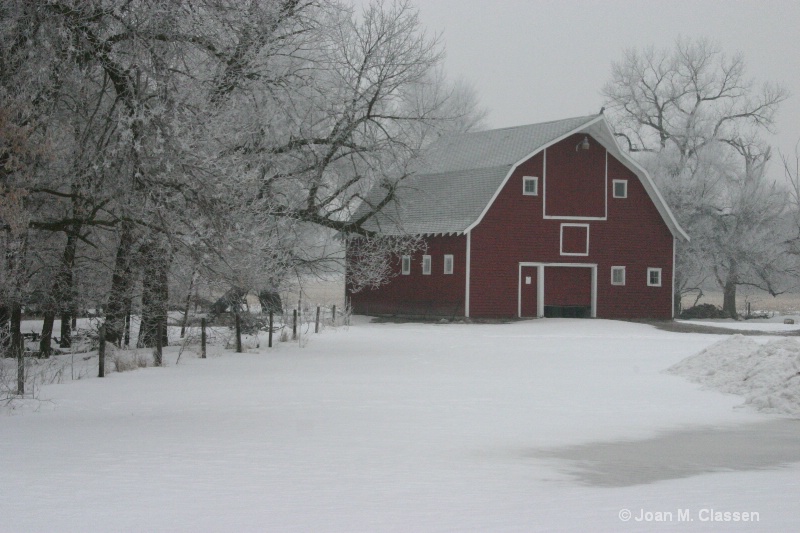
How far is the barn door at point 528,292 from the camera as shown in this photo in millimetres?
40938

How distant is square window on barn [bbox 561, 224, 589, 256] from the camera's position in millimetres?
41500

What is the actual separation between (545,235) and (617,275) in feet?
11.7

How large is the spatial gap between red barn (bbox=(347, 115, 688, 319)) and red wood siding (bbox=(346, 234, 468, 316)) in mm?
49

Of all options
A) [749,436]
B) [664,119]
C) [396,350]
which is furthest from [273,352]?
[664,119]

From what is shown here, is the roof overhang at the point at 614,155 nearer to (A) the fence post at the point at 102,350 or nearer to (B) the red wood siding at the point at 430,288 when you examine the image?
(B) the red wood siding at the point at 430,288

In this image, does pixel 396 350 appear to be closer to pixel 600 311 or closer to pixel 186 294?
pixel 186 294

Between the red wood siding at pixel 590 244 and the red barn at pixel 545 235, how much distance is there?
0.13ft

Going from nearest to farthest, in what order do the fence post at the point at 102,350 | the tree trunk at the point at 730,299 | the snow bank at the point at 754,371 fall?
the snow bank at the point at 754,371 → the fence post at the point at 102,350 → the tree trunk at the point at 730,299

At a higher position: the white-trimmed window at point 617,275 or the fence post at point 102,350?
the white-trimmed window at point 617,275

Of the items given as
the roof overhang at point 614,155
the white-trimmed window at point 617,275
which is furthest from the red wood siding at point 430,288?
the white-trimmed window at point 617,275

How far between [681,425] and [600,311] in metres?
28.7

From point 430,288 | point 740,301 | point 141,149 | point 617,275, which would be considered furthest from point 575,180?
point 740,301

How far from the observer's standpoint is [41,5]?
45.7 ft

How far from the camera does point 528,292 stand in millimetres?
41031
